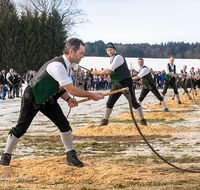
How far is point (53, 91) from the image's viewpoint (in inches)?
165

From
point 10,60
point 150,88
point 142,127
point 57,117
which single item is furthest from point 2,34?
point 57,117

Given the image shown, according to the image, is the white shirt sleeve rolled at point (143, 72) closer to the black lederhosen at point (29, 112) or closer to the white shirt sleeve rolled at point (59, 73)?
the black lederhosen at point (29, 112)

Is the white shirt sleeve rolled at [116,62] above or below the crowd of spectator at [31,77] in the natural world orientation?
above

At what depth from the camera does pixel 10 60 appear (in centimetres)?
3362

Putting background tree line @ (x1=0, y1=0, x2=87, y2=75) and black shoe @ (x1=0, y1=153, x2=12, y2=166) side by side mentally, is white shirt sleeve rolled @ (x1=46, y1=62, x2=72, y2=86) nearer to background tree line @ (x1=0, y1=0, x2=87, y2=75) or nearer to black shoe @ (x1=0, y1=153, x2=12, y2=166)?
black shoe @ (x1=0, y1=153, x2=12, y2=166)

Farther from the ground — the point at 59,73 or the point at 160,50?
the point at 160,50

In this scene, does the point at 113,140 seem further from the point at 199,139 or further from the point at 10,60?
the point at 10,60

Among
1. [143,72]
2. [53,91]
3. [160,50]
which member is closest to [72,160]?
[53,91]

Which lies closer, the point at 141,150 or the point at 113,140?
the point at 141,150

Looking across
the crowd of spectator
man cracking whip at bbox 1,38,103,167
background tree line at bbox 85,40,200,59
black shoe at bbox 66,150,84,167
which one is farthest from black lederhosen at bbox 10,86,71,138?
background tree line at bbox 85,40,200,59

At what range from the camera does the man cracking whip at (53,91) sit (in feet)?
13.3

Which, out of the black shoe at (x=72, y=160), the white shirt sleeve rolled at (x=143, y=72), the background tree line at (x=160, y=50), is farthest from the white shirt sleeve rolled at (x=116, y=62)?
the background tree line at (x=160, y=50)

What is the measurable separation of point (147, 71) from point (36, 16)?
1161 inches

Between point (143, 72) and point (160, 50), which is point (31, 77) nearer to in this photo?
point (143, 72)
